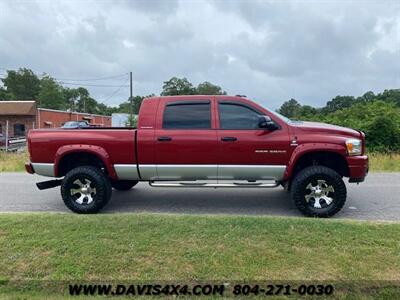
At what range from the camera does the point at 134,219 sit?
5211 mm

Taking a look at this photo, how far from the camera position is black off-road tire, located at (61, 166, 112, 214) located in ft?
19.7

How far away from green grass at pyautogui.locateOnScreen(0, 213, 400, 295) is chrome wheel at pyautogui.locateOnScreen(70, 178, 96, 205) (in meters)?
0.86

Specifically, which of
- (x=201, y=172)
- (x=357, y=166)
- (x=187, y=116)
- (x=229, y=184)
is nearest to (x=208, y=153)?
(x=201, y=172)

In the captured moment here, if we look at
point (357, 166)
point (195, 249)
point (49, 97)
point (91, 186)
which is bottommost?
point (195, 249)

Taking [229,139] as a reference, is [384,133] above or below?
above

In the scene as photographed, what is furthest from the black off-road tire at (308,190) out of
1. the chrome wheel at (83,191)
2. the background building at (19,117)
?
the background building at (19,117)

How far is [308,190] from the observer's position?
19.0 feet

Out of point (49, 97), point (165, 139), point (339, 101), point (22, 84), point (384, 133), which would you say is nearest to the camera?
point (165, 139)

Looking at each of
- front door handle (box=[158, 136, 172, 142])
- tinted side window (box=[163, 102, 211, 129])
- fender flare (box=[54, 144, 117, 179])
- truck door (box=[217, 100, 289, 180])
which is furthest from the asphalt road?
tinted side window (box=[163, 102, 211, 129])

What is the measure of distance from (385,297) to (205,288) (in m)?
1.71

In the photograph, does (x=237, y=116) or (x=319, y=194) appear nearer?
(x=319, y=194)

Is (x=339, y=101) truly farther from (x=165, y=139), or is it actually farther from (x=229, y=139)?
(x=165, y=139)

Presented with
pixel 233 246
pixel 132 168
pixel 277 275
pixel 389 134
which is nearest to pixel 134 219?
pixel 132 168

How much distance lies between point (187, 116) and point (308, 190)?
2275mm
